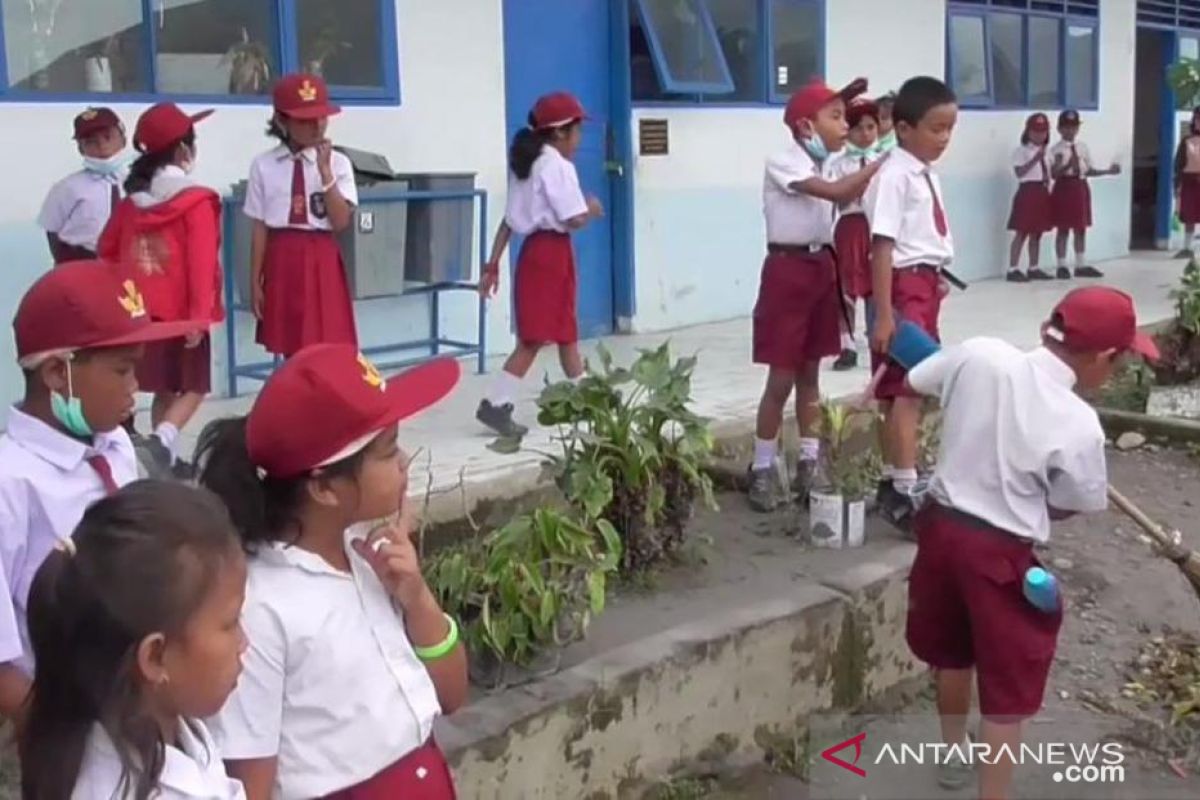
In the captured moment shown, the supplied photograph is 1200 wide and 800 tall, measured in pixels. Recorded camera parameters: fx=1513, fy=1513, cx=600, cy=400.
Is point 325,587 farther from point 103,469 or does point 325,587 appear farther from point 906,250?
point 906,250

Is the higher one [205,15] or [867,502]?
[205,15]

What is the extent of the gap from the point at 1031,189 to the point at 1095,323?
9.64 metres

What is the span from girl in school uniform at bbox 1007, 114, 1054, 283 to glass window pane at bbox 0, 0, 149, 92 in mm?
8013

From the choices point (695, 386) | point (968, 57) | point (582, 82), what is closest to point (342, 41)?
point (582, 82)

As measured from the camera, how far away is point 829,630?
423 centimetres

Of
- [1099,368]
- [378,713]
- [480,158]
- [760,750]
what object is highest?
[480,158]

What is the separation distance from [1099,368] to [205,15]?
15.9 ft

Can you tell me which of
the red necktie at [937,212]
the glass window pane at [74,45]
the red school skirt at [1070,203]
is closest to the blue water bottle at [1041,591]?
the red necktie at [937,212]

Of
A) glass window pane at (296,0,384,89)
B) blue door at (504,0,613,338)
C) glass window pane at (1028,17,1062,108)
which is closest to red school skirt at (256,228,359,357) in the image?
glass window pane at (296,0,384,89)

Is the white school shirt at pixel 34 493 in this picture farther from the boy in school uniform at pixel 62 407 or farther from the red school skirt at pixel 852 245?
the red school skirt at pixel 852 245

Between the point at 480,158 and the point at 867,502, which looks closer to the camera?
the point at 867,502

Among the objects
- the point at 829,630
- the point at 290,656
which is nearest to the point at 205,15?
the point at 829,630

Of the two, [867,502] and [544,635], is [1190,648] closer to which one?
[867,502]

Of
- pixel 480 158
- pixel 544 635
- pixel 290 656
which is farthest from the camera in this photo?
pixel 480 158
